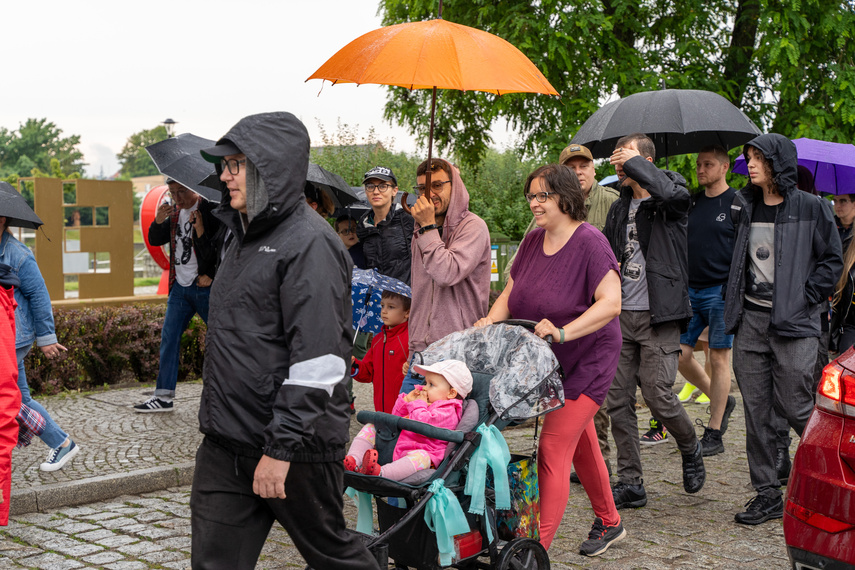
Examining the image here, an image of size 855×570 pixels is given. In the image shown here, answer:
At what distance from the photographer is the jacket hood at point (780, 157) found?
538 cm

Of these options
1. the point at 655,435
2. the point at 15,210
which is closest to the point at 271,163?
the point at 15,210

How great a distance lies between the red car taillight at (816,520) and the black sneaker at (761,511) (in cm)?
183

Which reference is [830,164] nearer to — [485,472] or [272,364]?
[485,472]

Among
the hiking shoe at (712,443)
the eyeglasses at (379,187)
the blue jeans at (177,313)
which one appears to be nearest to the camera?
the eyeglasses at (379,187)

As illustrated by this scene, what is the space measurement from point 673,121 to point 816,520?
3560 millimetres

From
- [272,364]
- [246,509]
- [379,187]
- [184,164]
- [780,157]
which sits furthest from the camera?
[379,187]

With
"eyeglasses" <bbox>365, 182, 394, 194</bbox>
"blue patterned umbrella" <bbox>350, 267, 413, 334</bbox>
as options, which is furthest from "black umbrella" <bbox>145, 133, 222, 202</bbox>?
"blue patterned umbrella" <bbox>350, 267, 413, 334</bbox>

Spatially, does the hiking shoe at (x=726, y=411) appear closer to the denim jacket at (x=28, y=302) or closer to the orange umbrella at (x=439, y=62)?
the orange umbrella at (x=439, y=62)

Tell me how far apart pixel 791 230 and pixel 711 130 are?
1222mm

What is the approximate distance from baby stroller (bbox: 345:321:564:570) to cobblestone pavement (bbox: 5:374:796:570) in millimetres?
876

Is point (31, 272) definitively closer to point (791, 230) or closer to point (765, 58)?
point (791, 230)

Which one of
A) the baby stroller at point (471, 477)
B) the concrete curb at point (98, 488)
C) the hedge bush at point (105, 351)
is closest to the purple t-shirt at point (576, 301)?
the baby stroller at point (471, 477)

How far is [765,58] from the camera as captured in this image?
1507cm

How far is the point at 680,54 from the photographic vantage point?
15.5 meters
